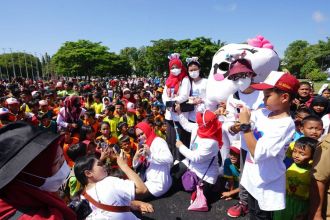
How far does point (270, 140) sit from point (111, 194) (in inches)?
51.9

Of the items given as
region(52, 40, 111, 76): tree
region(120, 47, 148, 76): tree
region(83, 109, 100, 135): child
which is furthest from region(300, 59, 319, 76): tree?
region(83, 109, 100, 135): child

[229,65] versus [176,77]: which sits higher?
[229,65]

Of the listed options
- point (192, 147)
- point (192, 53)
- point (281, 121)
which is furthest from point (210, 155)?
point (192, 53)

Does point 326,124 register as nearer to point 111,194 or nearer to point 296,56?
point 111,194

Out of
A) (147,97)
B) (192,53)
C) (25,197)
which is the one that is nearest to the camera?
(25,197)

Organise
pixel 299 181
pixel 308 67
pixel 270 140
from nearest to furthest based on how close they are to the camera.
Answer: pixel 270 140, pixel 299 181, pixel 308 67

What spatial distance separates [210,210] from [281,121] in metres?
1.89

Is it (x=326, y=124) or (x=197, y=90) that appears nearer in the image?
(x=326, y=124)

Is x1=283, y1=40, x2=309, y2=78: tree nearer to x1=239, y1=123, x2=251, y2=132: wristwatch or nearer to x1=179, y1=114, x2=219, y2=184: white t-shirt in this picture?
x1=179, y1=114, x2=219, y2=184: white t-shirt

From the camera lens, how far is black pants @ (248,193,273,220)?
2.39 m

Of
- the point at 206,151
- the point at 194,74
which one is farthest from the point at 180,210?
the point at 194,74

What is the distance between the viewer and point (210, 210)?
3.51m

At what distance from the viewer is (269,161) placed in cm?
220

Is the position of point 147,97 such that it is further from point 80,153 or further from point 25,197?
point 25,197
